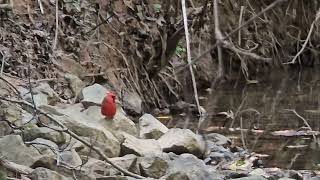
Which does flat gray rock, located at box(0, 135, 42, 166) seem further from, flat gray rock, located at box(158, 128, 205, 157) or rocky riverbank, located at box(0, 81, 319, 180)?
flat gray rock, located at box(158, 128, 205, 157)

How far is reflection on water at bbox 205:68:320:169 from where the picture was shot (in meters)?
4.70

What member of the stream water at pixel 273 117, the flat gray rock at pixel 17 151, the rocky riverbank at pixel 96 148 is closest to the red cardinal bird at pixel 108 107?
the rocky riverbank at pixel 96 148

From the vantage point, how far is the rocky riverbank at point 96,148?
308cm

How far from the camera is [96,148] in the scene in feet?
10.4

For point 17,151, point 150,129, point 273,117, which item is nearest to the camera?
point 17,151

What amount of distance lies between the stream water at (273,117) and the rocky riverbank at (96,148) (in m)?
0.23

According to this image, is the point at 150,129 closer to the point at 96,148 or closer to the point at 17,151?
the point at 96,148

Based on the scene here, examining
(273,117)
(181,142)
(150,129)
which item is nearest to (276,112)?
(273,117)

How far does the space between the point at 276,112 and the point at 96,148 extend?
11.0 feet

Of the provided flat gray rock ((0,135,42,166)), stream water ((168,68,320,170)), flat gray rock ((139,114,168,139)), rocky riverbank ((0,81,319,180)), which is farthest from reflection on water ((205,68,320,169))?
flat gray rock ((0,135,42,166))

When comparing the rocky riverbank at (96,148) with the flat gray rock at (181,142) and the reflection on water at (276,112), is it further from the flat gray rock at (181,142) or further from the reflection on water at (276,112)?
the reflection on water at (276,112)

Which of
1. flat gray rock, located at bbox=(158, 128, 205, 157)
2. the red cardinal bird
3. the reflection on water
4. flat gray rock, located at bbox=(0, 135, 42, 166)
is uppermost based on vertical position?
flat gray rock, located at bbox=(0, 135, 42, 166)

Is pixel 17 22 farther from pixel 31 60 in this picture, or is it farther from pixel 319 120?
pixel 319 120

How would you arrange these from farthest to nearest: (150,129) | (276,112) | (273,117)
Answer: (276,112) < (273,117) < (150,129)
